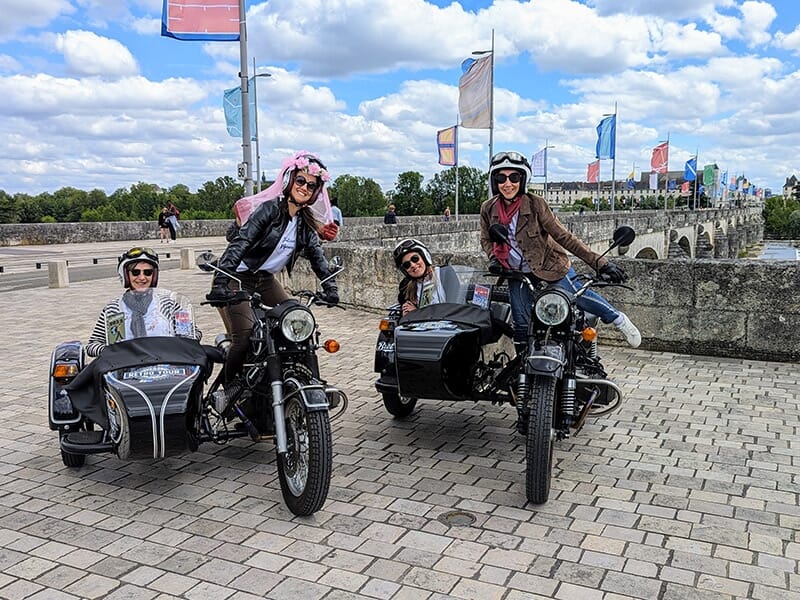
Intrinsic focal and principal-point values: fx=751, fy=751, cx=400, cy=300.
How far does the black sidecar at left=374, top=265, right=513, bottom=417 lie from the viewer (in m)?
4.57

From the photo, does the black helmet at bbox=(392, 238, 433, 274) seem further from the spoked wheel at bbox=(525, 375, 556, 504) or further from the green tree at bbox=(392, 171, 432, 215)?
the green tree at bbox=(392, 171, 432, 215)

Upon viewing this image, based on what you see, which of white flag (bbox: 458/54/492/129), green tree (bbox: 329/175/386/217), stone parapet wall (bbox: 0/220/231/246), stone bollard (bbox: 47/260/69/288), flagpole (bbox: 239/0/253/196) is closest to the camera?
stone bollard (bbox: 47/260/69/288)

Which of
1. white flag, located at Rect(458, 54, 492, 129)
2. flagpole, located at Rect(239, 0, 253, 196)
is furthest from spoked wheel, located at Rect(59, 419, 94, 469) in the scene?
white flag, located at Rect(458, 54, 492, 129)

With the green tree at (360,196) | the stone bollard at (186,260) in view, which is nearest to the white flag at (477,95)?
the stone bollard at (186,260)

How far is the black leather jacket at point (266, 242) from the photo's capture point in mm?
4336

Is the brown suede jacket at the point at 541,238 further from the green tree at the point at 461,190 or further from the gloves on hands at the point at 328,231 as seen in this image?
the green tree at the point at 461,190

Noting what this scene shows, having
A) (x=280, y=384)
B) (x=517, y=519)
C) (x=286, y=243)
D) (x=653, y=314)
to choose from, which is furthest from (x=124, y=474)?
(x=653, y=314)

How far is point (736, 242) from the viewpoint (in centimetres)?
9281

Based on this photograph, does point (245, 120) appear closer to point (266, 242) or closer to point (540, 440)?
point (266, 242)

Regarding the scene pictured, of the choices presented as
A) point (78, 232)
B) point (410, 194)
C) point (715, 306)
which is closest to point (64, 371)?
point (715, 306)

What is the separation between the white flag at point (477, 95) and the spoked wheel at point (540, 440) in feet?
70.1

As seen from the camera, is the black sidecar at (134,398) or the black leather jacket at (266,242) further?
the black leather jacket at (266,242)

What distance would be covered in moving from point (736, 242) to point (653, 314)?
307 ft

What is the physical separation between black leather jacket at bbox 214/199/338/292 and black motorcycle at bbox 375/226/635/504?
709 millimetres
